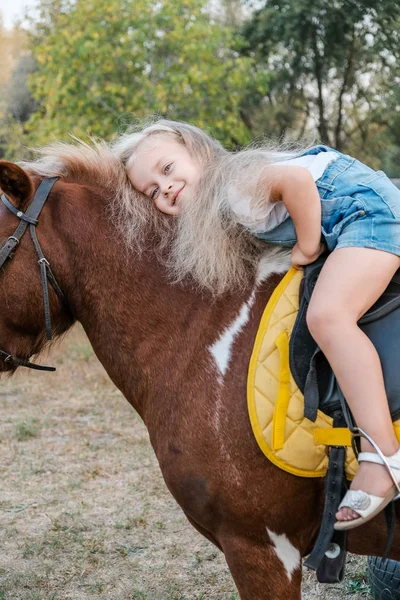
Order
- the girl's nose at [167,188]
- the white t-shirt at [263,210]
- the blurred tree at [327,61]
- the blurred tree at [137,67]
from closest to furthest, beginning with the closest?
the white t-shirt at [263,210]
the girl's nose at [167,188]
the blurred tree at [327,61]
the blurred tree at [137,67]

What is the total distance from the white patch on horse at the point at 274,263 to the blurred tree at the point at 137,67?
8.67 metres

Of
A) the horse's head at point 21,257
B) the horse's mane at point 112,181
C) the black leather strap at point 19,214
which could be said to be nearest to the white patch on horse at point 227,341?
the horse's mane at point 112,181

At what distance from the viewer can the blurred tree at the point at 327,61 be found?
378 inches

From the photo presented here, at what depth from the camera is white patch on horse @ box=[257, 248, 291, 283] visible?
2.01 meters

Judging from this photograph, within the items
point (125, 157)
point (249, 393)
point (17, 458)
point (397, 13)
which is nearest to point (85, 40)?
point (397, 13)

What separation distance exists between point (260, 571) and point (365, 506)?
417 mm

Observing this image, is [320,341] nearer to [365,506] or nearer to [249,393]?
[249,393]

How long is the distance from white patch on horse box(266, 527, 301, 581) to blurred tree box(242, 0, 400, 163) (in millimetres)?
7792

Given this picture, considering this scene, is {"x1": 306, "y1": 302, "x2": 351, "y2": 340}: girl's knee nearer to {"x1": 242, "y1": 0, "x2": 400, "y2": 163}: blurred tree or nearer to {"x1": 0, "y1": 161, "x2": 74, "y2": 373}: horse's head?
{"x1": 0, "y1": 161, "x2": 74, "y2": 373}: horse's head

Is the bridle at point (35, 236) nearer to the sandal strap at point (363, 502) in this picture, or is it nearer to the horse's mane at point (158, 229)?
the horse's mane at point (158, 229)

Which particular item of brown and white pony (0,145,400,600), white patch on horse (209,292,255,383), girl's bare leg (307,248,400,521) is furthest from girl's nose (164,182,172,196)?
girl's bare leg (307,248,400,521)

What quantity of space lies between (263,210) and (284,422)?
0.64 m

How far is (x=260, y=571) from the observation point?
6.14ft

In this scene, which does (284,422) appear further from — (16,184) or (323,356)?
(16,184)
